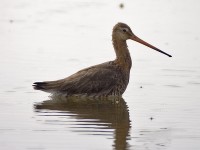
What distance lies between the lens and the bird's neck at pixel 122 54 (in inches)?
512

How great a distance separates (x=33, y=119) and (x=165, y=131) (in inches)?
75.6

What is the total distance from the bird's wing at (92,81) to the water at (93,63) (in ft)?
0.69

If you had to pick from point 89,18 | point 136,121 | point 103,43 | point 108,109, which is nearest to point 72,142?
point 136,121

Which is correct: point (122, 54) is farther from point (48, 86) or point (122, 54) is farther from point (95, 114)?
point (95, 114)

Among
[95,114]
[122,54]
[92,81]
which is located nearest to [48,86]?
[92,81]

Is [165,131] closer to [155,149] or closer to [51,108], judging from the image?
[155,149]

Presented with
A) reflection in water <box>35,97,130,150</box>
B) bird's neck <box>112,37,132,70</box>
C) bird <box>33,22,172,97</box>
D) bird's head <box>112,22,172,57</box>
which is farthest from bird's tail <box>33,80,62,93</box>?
bird's head <box>112,22,172,57</box>

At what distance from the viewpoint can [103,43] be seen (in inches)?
658

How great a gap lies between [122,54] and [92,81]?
0.95 m

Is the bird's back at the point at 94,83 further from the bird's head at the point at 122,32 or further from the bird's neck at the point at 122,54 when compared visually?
the bird's head at the point at 122,32

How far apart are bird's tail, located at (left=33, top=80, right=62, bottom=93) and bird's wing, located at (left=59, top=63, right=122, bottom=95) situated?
88 mm

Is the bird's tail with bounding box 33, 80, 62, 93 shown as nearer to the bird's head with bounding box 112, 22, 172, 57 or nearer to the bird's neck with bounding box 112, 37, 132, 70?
the bird's neck with bounding box 112, 37, 132, 70

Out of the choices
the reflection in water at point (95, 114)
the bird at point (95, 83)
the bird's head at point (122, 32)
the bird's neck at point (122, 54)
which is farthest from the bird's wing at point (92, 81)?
Answer: the bird's head at point (122, 32)

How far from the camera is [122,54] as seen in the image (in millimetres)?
13195
